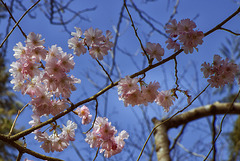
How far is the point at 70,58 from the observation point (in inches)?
45.6

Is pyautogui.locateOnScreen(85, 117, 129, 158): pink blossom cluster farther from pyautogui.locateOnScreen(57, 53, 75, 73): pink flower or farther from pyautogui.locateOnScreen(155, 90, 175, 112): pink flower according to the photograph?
pyautogui.locateOnScreen(57, 53, 75, 73): pink flower

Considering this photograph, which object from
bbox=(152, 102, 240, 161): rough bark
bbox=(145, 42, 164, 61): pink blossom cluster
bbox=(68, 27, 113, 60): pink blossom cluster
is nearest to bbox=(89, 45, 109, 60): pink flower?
bbox=(68, 27, 113, 60): pink blossom cluster

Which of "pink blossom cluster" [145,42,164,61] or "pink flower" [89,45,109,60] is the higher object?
"pink blossom cluster" [145,42,164,61]

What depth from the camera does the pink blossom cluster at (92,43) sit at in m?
1.20

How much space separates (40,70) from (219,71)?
975 mm

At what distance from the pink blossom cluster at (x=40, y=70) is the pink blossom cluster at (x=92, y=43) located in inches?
3.5

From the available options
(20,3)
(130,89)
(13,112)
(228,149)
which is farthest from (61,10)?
(228,149)

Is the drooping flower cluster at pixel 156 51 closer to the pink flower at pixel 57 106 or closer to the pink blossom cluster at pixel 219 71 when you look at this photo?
the pink blossom cluster at pixel 219 71

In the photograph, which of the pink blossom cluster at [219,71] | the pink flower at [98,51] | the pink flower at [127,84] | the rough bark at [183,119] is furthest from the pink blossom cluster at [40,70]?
the rough bark at [183,119]

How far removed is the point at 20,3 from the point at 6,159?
456 centimetres

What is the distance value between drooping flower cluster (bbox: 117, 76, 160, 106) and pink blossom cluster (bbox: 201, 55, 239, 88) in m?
0.33

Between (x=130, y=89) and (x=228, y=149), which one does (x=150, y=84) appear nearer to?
(x=130, y=89)

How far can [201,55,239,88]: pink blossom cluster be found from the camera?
140 centimetres

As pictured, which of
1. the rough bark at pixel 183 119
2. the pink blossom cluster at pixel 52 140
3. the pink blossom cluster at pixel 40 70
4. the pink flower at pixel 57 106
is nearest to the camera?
the pink blossom cluster at pixel 40 70
